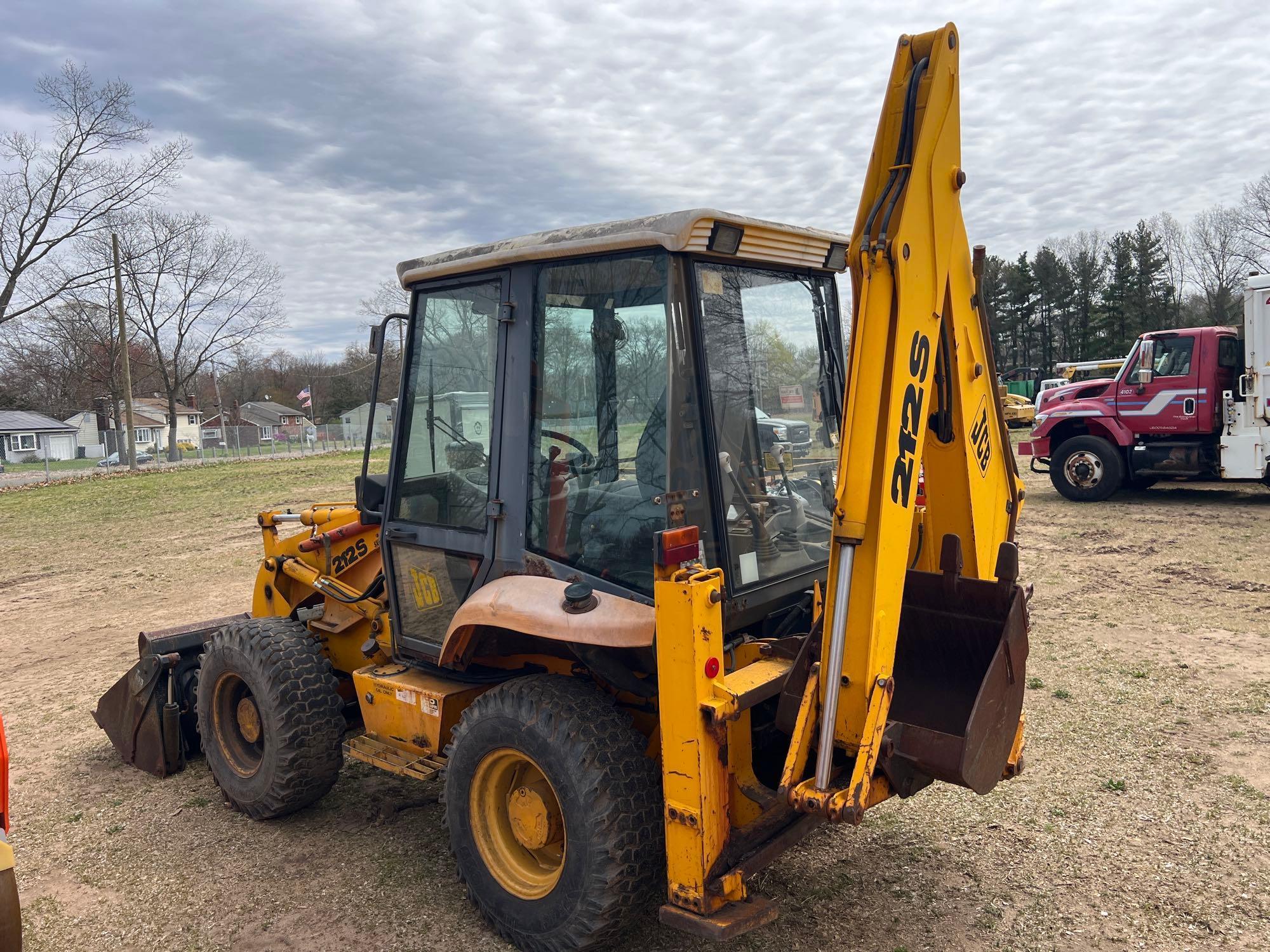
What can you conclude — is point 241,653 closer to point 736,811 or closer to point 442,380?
→ point 442,380

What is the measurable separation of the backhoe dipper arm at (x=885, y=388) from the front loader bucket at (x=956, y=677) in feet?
0.59

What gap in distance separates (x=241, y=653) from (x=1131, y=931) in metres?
3.62

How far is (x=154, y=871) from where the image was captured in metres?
3.67

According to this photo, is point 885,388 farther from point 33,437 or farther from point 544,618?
point 33,437

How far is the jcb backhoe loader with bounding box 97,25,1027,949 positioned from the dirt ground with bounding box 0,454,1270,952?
0.40 meters

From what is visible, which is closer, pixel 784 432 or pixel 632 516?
→ pixel 632 516

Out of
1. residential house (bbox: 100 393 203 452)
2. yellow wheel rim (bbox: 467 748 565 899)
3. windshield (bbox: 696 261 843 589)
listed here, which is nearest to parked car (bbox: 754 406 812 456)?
windshield (bbox: 696 261 843 589)

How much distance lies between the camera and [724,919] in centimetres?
246

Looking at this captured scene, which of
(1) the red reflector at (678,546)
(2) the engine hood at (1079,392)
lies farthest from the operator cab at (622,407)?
(2) the engine hood at (1079,392)

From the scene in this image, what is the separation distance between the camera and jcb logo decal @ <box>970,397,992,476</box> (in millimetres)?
2957

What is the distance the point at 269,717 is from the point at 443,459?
1378 millimetres

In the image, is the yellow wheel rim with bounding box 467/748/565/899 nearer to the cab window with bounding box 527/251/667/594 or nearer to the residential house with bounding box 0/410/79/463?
the cab window with bounding box 527/251/667/594

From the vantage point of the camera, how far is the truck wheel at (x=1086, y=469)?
490 inches

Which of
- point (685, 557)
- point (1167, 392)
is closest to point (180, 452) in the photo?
point (1167, 392)
